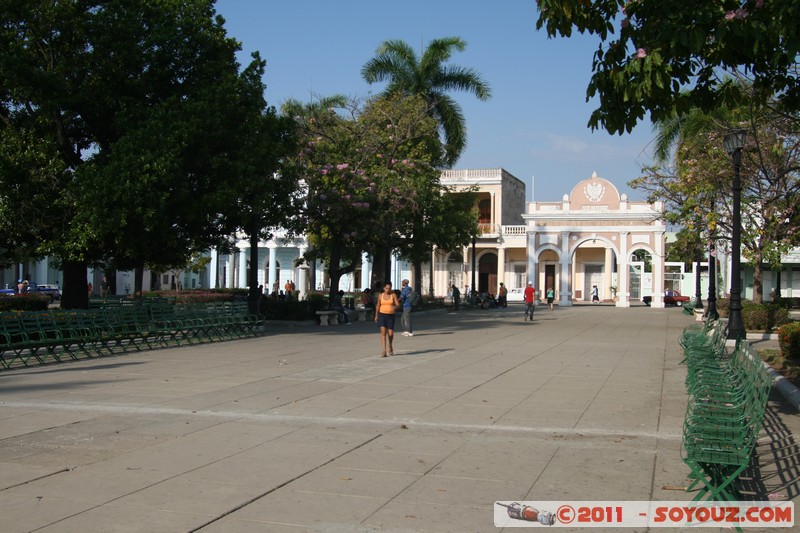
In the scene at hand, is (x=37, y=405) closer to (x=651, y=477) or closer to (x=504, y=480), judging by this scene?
(x=504, y=480)

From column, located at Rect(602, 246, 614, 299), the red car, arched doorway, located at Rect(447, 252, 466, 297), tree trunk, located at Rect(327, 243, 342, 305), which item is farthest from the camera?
arched doorway, located at Rect(447, 252, 466, 297)

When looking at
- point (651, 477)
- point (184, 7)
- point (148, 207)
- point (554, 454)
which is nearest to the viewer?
point (651, 477)

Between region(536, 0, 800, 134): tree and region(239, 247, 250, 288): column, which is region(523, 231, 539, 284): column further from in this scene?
region(536, 0, 800, 134): tree

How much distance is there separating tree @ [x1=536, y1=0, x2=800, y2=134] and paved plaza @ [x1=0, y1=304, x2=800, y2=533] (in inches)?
148

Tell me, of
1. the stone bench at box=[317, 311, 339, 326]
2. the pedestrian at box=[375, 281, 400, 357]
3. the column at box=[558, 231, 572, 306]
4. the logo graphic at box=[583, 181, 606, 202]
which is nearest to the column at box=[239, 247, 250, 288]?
the column at box=[558, 231, 572, 306]

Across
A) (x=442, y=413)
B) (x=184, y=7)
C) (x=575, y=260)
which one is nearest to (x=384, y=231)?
(x=184, y=7)

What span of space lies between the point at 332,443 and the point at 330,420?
4.28ft

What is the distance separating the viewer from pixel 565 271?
54.8m

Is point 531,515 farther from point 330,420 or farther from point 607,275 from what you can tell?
point 607,275

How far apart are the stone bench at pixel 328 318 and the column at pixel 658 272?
3087 centimetres

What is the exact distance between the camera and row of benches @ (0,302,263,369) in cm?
1540

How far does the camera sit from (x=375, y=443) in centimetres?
819

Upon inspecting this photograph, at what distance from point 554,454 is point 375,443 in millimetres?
1841

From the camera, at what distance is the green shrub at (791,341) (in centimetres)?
1617
